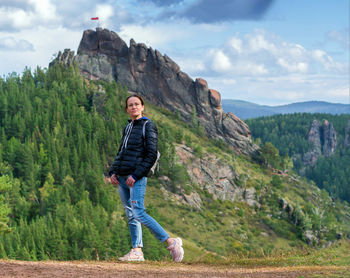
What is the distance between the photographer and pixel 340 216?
507 feet

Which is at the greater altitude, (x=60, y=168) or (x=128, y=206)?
(x=128, y=206)

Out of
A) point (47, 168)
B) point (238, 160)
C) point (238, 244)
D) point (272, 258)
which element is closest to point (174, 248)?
point (272, 258)

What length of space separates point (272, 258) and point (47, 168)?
322 ft

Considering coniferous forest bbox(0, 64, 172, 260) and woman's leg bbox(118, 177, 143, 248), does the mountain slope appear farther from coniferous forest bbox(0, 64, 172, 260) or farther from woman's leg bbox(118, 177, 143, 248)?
woman's leg bbox(118, 177, 143, 248)

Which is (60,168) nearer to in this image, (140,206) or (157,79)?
(157,79)

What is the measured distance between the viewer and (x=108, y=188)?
97875 mm

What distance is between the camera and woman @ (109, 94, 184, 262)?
33.6ft

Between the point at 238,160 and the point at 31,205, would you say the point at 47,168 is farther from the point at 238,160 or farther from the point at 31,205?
the point at 238,160

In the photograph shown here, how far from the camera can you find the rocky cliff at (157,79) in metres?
161

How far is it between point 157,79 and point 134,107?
156 metres

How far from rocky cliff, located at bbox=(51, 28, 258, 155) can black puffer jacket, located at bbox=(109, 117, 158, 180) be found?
487ft

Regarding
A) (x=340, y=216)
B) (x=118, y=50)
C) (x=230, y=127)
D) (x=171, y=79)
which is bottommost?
(x=340, y=216)

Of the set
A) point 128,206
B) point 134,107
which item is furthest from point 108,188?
point 134,107

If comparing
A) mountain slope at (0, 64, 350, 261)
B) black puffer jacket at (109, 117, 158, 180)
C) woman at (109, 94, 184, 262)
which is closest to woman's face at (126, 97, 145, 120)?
woman at (109, 94, 184, 262)
